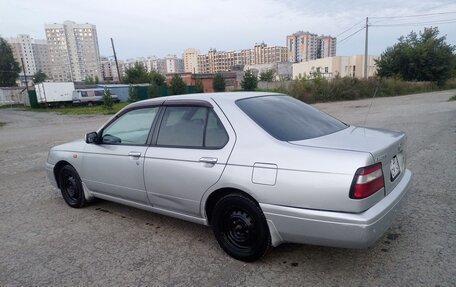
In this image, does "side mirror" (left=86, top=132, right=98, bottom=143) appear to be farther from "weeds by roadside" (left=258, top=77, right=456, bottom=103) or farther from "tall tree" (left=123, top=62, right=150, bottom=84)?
"tall tree" (left=123, top=62, right=150, bottom=84)

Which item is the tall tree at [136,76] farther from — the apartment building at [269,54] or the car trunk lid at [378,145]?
the apartment building at [269,54]

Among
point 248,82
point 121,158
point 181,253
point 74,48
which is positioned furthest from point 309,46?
point 181,253

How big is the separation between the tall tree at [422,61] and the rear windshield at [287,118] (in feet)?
128

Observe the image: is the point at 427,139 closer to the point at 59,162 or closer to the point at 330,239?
the point at 330,239

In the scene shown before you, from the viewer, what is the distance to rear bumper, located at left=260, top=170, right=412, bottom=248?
2.34 metres

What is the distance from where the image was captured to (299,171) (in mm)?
2473

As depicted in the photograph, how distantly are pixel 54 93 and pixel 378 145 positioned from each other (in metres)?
41.2

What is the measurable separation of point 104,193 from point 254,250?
2.24 m

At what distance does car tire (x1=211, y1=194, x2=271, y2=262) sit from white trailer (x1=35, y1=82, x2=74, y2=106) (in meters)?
39.8

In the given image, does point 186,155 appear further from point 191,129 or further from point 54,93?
point 54,93

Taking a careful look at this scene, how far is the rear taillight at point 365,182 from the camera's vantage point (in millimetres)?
2320

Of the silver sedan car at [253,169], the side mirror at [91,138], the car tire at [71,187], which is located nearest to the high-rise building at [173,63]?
the car tire at [71,187]

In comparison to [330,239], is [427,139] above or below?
below

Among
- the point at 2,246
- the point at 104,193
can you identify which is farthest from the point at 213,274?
the point at 2,246
